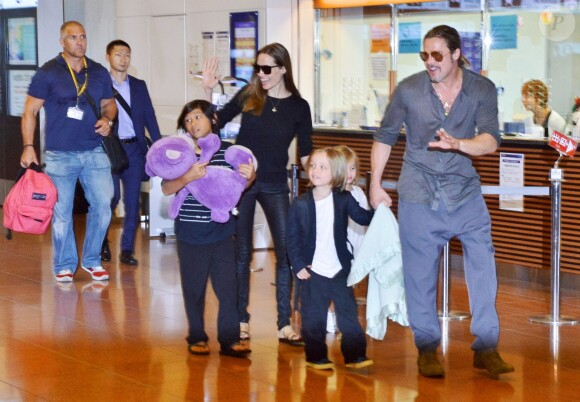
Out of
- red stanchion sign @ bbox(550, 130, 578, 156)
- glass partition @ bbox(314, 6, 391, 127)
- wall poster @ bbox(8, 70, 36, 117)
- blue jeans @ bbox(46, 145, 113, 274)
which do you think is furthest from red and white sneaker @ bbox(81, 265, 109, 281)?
wall poster @ bbox(8, 70, 36, 117)

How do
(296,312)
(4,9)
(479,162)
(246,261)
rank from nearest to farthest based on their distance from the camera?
(246,261) < (296,312) < (479,162) < (4,9)

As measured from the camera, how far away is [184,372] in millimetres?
6391

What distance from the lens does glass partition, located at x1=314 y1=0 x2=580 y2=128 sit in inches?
416

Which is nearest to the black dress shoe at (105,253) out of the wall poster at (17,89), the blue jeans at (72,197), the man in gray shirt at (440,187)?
the blue jeans at (72,197)

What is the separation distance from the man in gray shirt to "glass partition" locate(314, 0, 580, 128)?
13.6 feet

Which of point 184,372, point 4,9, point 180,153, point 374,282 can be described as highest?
point 4,9

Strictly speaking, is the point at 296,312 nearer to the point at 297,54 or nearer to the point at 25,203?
the point at 25,203

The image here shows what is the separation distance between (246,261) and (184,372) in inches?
37.8

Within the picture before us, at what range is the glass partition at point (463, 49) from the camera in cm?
1055

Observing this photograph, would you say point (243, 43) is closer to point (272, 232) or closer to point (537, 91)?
point (537, 91)

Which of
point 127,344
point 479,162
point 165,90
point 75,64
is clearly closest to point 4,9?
point 165,90

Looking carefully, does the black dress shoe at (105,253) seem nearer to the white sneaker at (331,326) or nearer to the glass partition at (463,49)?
the glass partition at (463,49)

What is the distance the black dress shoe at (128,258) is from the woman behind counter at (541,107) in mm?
3663

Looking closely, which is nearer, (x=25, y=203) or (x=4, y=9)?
(x=25, y=203)
